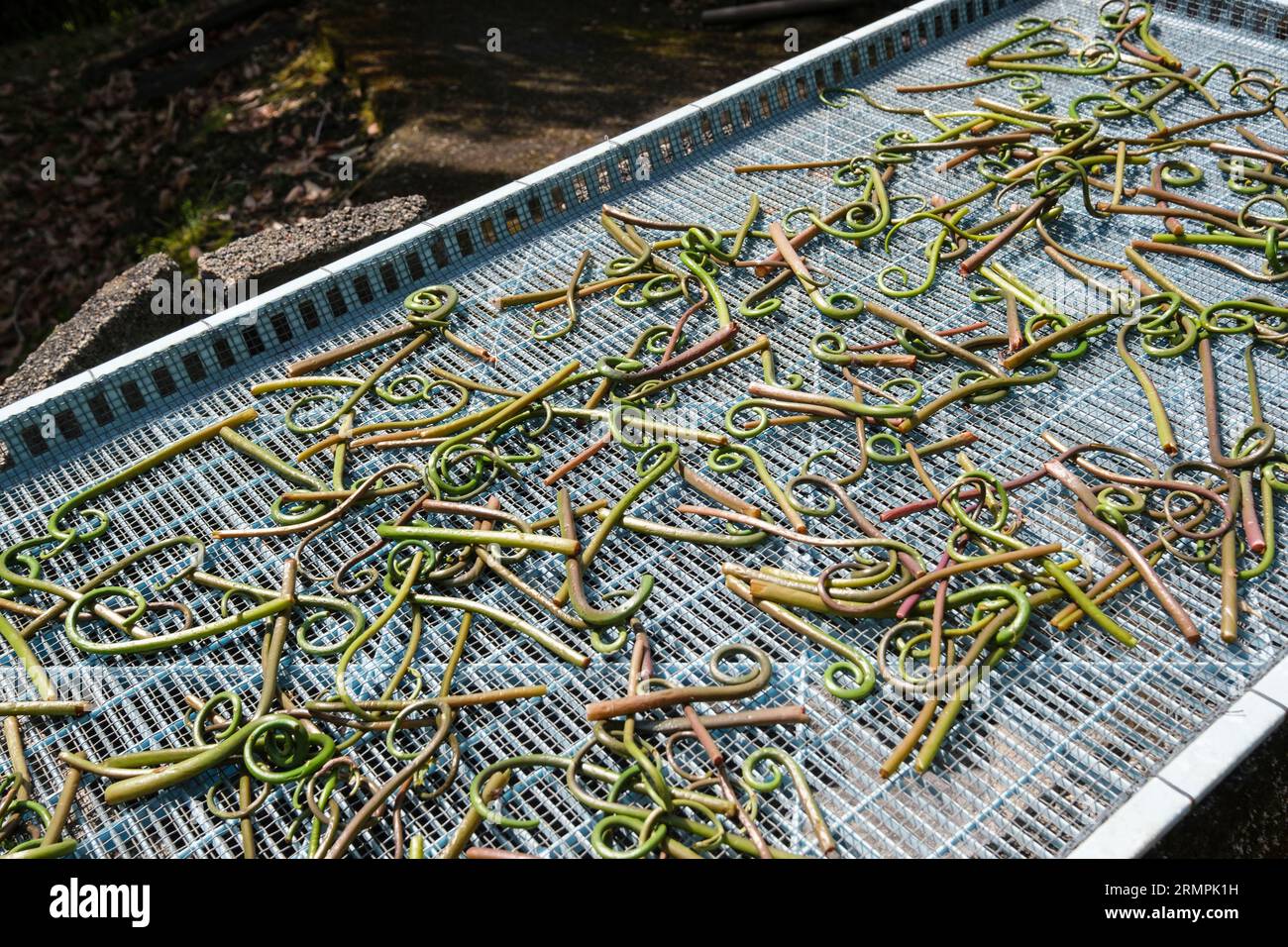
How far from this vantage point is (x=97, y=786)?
2.35 metres

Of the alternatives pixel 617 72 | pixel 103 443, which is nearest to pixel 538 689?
pixel 103 443

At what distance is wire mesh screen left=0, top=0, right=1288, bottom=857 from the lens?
220 centimetres

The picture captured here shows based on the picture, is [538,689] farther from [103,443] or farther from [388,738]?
[103,443]

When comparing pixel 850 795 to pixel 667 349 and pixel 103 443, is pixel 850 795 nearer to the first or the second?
pixel 667 349

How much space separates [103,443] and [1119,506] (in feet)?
8.38

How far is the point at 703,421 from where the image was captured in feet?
9.99

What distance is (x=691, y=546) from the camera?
107 inches

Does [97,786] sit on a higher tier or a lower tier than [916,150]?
lower

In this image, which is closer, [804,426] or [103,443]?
[804,426]

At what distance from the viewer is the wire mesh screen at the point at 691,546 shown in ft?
7.22

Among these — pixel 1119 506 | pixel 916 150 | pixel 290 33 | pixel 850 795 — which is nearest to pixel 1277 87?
pixel 916 150
